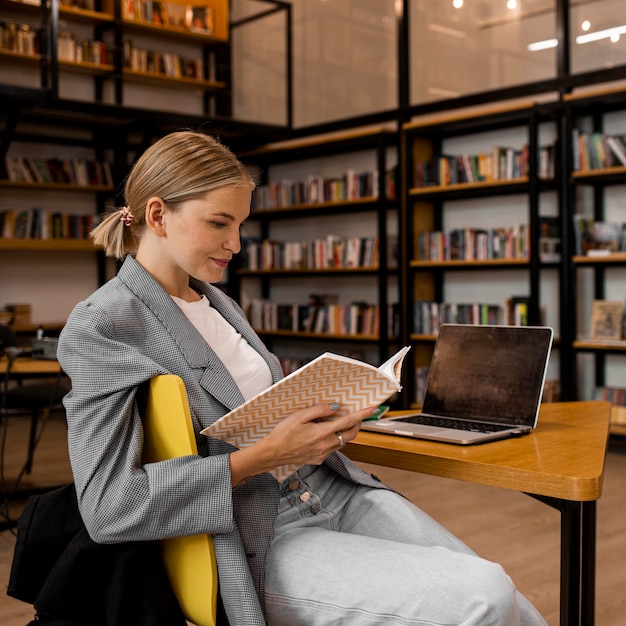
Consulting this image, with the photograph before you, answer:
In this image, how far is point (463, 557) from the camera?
1.27m

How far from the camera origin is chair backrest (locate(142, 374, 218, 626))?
1.23 meters

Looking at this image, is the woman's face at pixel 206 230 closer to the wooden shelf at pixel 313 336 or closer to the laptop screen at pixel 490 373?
the laptop screen at pixel 490 373

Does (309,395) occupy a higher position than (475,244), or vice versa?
(475,244)

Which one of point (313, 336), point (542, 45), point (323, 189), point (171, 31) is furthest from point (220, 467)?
point (171, 31)

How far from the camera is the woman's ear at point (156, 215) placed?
1.42 metres

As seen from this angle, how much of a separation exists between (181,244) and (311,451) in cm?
42

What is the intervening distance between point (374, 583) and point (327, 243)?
5782 mm

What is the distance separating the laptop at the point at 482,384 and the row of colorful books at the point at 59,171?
5.54 metres

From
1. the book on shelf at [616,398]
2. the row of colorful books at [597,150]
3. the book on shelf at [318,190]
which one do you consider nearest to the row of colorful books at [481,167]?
the row of colorful books at [597,150]

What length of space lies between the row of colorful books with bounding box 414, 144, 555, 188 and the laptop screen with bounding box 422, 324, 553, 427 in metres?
3.83

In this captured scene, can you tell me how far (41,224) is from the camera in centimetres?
682

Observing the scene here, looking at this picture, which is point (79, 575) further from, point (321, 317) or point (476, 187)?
point (321, 317)

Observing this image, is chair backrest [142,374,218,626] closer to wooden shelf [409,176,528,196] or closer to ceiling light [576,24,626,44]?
wooden shelf [409,176,528,196]

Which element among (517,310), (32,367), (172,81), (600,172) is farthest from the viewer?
(172,81)
